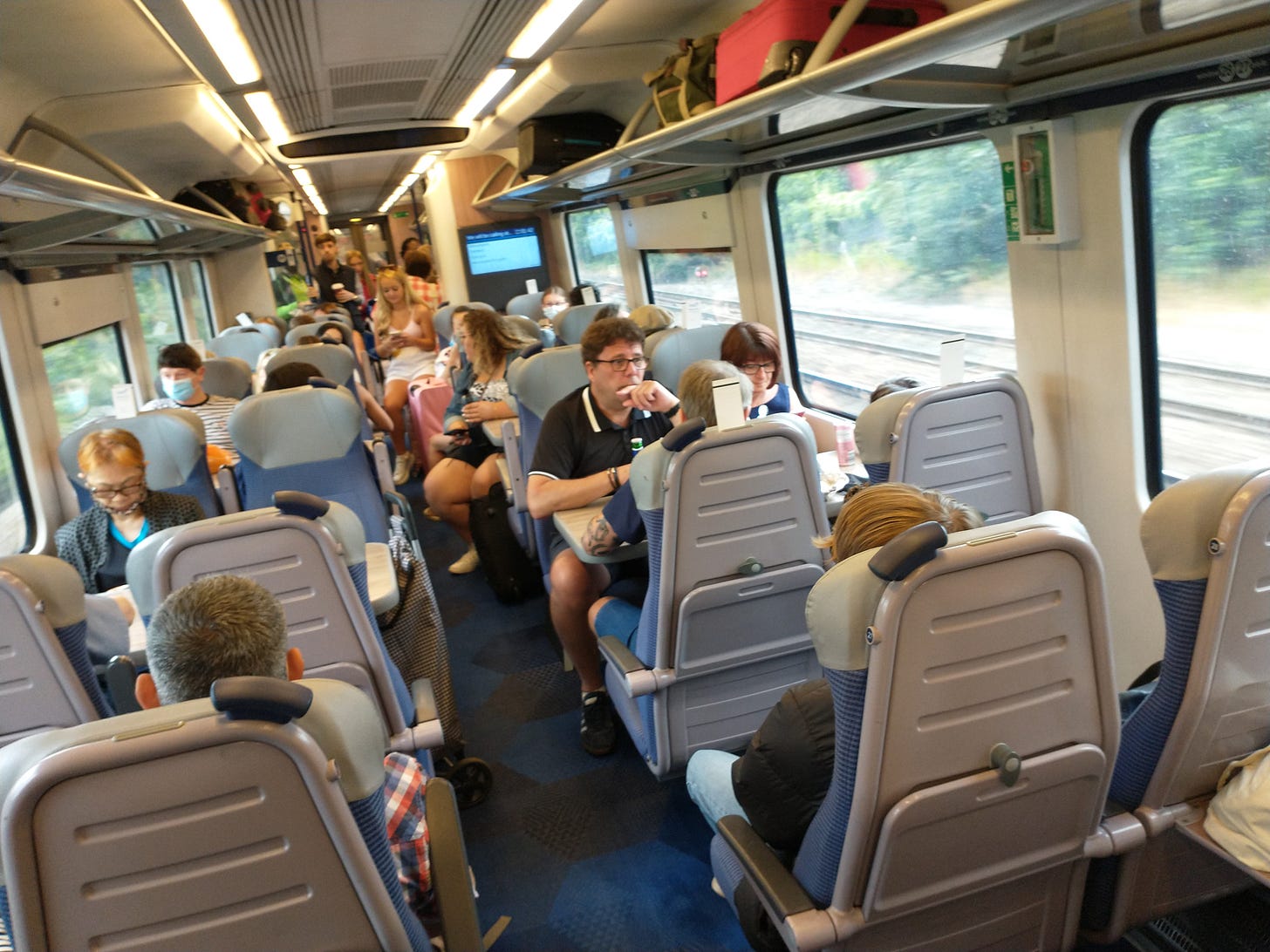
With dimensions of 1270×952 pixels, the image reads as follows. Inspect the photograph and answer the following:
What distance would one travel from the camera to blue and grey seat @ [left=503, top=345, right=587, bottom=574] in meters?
4.86

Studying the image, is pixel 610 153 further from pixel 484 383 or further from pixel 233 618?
pixel 233 618

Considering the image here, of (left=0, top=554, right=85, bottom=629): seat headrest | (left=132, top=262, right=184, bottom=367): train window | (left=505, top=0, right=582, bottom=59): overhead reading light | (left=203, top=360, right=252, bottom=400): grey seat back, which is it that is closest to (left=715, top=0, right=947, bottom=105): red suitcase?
(left=505, top=0, right=582, bottom=59): overhead reading light

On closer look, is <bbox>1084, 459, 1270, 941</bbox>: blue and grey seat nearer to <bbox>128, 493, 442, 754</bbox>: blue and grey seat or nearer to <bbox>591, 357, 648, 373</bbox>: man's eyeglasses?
<bbox>128, 493, 442, 754</bbox>: blue and grey seat

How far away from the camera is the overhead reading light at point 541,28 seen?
12.3 ft

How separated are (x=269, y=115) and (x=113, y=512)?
278 cm

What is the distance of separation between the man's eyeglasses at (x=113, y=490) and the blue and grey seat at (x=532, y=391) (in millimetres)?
1736

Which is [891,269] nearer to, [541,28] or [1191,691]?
[541,28]

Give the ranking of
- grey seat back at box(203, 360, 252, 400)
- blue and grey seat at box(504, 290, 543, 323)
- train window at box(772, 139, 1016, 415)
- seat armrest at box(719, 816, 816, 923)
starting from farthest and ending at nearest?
1. blue and grey seat at box(504, 290, 543, 323)
2. grey seat back at box(203, 360, 252, 400)
3. train window at box(772, 139, 1016, 415)
4. seat armrest at box(719, 816, 816, 923)

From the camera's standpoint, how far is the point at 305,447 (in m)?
4.35

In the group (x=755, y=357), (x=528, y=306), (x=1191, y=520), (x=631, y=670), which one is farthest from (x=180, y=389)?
(x=1191, y=520)

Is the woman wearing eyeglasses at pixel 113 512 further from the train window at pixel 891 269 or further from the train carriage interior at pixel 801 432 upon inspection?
the train window at pixel 891 269

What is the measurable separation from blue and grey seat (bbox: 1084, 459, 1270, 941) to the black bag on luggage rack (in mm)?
3734

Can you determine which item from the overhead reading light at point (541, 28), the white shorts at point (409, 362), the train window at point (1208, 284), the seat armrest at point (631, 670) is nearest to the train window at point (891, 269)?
the train window at point (1208, 284)

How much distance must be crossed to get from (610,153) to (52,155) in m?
3.03
